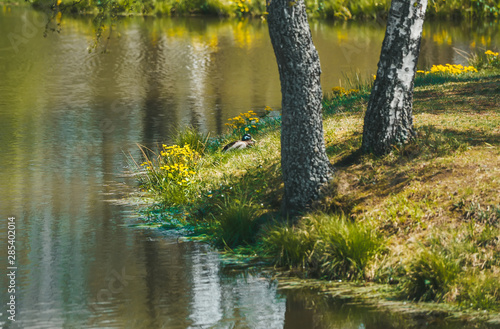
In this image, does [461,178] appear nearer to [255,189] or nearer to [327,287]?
[327,287]

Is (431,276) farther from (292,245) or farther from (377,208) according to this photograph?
(292,245)

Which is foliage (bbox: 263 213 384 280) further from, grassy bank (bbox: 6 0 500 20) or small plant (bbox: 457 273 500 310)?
grassy bank (bbox: 6 0 500 20)

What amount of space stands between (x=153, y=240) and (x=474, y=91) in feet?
22.6

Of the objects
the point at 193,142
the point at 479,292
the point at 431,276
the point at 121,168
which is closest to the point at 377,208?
the point at 431,276

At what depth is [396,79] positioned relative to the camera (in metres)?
8.49

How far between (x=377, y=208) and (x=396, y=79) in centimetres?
169

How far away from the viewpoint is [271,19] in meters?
7.92

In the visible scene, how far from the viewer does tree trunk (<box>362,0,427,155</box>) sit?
27.6 ft

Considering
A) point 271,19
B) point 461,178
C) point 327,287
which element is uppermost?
point 271,19

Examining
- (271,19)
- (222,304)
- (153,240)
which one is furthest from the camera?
(153,240)

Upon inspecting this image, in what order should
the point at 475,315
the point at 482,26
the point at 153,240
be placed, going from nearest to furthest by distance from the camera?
the point at 475,315, the point at 153,240, the point at 482,26

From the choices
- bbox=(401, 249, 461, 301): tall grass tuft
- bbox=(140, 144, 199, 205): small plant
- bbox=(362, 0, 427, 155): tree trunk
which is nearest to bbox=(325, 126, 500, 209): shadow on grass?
bbox=(362, 0, 427, 155): tree trunk

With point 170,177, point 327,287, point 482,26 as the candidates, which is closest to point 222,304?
point 327,287

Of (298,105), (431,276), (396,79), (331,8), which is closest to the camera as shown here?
(431,276)
